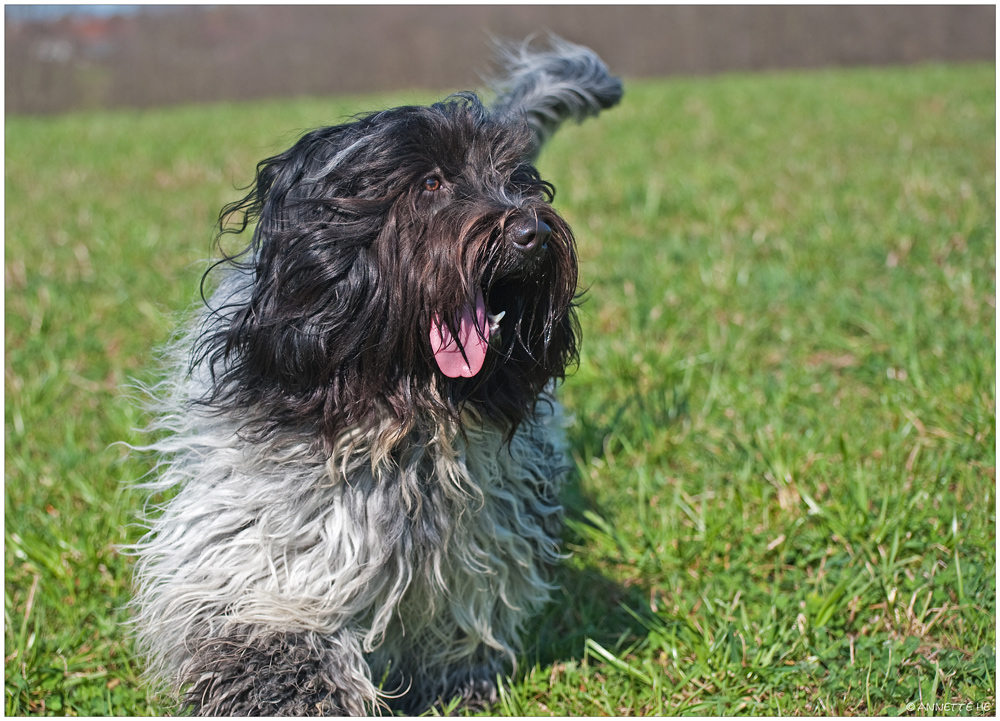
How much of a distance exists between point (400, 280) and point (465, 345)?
210 millimetres

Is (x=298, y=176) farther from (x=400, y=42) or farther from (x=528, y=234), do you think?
(x=400, y=42)

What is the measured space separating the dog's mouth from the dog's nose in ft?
0.48

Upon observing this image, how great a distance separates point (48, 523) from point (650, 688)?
7.27ft

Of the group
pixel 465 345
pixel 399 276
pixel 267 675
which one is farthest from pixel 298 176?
pixel 267 675

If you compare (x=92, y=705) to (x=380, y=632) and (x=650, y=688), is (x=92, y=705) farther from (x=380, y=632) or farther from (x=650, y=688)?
(x=650, y=688)

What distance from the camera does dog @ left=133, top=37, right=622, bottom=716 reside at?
207cm

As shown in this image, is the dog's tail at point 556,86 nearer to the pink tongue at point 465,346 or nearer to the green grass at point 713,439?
the green grass at point 713,439

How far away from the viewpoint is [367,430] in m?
2.23

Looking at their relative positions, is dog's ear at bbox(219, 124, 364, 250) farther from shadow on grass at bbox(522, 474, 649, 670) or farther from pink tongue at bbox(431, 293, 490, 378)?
shadow on grass at bbox(522, 474, 649, 670)

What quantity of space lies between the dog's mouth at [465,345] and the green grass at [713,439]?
3.80 ft

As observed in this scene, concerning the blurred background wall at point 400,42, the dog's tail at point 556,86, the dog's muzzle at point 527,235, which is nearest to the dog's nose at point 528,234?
the dog's muzzle at point 527,235

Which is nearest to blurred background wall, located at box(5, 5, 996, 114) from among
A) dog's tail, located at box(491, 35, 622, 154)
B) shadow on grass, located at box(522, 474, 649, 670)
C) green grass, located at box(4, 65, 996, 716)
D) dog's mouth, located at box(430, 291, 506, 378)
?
green grass, located at box(4, 65, 996, 716)

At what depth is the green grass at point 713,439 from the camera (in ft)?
9.16

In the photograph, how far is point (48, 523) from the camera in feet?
11.0
